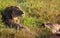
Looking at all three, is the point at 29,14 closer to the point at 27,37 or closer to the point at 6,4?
the point at 6,4

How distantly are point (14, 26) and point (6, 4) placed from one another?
6.55ft

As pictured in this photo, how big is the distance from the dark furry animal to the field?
0.24 meters

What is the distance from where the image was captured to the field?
27.9ft

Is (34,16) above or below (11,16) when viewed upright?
below

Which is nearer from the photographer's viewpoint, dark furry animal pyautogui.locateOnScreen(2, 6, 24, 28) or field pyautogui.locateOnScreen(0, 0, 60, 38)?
field pyautogui.locateOnScreen(0, 0, 60, 38)

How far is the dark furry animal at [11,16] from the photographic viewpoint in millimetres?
9305

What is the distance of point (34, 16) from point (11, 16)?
4.48ft

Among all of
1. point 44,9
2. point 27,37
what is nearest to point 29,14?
point 44,9

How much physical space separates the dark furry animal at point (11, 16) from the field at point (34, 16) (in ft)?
0.78

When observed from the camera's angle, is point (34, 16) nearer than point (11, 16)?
No

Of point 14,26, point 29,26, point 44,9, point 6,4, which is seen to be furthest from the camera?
point 44,9

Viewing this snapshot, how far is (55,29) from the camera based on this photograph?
9.87m

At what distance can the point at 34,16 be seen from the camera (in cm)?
1082

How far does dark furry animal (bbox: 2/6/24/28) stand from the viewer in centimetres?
930
